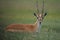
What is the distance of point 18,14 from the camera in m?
3.05

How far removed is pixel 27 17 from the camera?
3.02 metres

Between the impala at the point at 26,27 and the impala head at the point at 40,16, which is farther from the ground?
the impala head at the point at 40,16

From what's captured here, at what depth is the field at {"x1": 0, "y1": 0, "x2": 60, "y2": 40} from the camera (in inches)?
118

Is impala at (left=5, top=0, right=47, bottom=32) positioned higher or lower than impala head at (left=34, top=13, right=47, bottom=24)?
lower

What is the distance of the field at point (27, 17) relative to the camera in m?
Result: 3.01

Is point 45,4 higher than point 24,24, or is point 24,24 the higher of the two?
point 45,4

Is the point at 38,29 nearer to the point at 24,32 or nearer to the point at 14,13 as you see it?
the point at 24,32

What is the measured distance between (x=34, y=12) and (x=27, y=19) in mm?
138

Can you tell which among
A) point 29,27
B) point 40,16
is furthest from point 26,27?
point 40,16

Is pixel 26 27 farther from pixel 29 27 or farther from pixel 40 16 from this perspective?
pixel 40 16

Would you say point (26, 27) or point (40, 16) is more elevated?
point (40, 16)

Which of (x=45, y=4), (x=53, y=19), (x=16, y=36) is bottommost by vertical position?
(x=16, y=36)

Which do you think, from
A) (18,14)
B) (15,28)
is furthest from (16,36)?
(18,14)

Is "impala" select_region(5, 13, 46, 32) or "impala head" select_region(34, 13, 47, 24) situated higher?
"impala head" select_region(34, 13, 47, 24)
